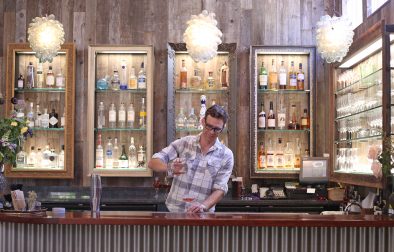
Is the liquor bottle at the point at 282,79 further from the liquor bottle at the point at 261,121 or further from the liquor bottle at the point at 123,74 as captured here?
the liquor bottle at the point at 123,74

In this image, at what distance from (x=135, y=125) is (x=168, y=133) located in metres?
0.43

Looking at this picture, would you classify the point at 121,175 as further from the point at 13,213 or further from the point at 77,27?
the point at 13,213

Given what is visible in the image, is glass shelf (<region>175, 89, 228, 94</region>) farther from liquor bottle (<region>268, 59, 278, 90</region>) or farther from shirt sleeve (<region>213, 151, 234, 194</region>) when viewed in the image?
shirt sleeve (<region>213, 151, 234, 194</region>)

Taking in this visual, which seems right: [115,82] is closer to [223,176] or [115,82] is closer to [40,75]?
[40,75]

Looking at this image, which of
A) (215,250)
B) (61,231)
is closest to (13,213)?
(61,231)

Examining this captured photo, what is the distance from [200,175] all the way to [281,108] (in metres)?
2.77

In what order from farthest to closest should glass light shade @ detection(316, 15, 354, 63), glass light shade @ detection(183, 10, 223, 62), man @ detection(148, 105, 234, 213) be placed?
1. glass light shade @ detection(183, 10, 223, 62)
2. glass light shade @ detection(316, 15, 354, 63)
3. man @ detection(148, 105, 234, 213)

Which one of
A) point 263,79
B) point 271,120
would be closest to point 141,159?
point 271,120

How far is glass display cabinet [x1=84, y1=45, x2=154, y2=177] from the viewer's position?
734 centimetres

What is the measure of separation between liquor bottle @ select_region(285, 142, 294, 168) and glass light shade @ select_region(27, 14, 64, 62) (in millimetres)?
2701

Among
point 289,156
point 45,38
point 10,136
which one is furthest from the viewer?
point 289,156

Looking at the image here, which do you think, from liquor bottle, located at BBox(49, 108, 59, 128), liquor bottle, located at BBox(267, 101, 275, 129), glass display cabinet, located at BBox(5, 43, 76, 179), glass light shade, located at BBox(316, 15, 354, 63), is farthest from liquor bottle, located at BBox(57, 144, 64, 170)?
glass light shade, located at BBox(316, 15, 354, 63)

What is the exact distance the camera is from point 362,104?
6094 millimetres

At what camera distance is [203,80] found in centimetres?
760
